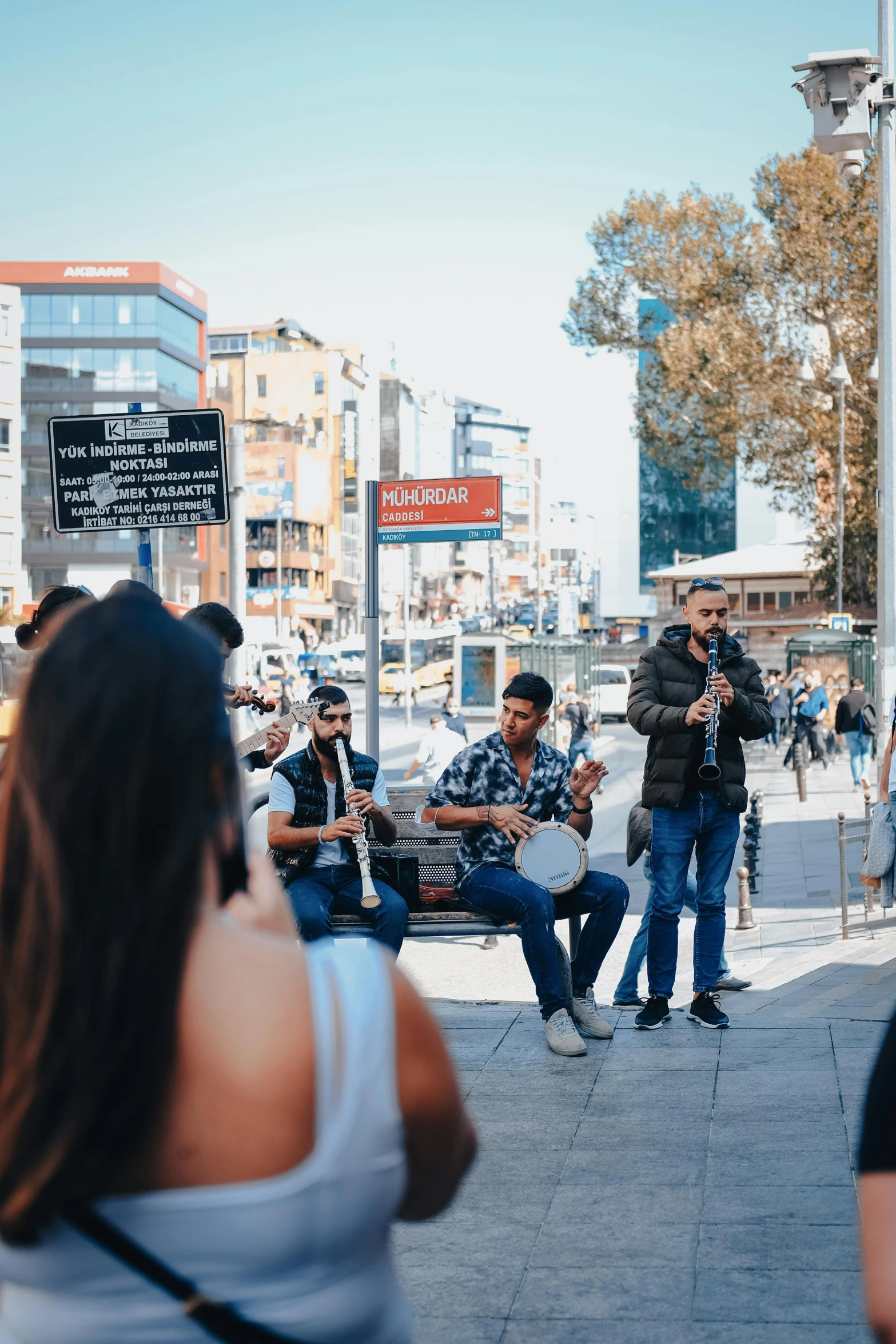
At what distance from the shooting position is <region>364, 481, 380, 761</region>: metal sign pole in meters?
10.4

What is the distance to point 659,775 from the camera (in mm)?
6844

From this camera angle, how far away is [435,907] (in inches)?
283

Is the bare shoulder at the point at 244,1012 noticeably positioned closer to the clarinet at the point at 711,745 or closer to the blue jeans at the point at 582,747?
the clarinet at the point at 711,745

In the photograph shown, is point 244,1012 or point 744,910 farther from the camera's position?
point 744,910

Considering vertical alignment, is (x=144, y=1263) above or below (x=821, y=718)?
above

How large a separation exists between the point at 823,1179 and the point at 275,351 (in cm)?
A: 12023

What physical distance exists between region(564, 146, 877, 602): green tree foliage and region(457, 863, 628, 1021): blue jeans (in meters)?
30.9

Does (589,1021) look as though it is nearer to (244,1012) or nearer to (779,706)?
(244,1012)

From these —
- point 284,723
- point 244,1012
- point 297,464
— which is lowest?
point 284,723

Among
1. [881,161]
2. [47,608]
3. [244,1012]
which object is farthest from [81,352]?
[244,1012]

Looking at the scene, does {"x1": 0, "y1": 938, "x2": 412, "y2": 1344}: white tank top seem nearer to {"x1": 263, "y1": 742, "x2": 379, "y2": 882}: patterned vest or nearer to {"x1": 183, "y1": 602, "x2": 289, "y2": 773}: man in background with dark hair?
{"x1": 183, "y1": 602, "x2": 289, "y2": 773}: man in background with dark hair

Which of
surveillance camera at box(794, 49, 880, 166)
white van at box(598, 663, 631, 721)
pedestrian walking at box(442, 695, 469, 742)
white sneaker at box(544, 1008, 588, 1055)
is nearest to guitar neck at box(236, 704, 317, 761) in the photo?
white sneaker at box(544, 1008, 588, 1055)

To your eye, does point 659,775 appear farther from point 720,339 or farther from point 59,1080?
point 720,339

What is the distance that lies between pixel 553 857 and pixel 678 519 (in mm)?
86412
